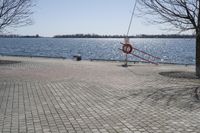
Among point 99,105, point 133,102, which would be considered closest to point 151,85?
point 133,102

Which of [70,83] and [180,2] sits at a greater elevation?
[180,2]

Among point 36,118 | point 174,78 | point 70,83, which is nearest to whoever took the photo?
point 36,118

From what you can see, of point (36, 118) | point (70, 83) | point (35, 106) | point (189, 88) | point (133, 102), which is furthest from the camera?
point (70, 83)

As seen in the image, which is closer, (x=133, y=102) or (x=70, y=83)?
(x=133, y=102)

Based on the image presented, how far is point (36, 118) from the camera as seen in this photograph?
7406mm

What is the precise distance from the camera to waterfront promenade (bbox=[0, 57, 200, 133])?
6.83 m

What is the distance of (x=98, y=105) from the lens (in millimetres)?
8789

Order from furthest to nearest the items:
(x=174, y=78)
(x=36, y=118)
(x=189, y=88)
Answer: (x=174, y=78)
(x=189, y=88)
(x=36, y=118)

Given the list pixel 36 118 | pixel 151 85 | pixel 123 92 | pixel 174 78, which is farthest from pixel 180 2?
pixel 36 118

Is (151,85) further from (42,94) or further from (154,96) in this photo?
(42,94)

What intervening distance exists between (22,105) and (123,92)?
3.47m

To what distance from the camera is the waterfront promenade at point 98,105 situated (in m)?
6.83

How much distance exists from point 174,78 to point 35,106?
7805mm

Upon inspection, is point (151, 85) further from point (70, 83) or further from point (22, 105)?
point (22, 105)
